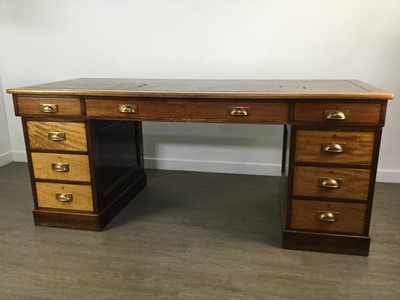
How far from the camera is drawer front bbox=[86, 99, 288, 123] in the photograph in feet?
5.52

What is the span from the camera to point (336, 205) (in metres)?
1.73

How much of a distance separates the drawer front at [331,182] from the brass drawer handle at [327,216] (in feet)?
Answer: 0.26

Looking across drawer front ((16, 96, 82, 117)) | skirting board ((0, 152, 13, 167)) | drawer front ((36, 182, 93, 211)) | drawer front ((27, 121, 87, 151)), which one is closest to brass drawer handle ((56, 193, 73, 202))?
drawer front ((36, 182, 93, 211))

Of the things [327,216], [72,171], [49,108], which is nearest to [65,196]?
[72,171]

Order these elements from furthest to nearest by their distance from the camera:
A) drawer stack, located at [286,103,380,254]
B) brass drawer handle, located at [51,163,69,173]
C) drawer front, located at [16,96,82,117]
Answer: brass drawer handle, located at [51,163,69,173]
drawer front, located at [16,96,82,117]
drawer stack, located at [286,103,380,254]

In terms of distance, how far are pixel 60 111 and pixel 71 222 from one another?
0.62 metres

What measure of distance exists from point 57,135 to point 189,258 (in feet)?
3.06

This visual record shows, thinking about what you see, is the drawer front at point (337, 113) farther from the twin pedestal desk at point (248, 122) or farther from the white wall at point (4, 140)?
the white wall at point (4, 140)

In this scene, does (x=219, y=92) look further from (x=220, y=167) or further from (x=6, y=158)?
(x=6, y=158)

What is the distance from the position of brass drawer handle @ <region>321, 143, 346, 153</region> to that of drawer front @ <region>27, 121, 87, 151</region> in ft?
3.92

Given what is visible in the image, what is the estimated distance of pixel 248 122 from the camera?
171 cm

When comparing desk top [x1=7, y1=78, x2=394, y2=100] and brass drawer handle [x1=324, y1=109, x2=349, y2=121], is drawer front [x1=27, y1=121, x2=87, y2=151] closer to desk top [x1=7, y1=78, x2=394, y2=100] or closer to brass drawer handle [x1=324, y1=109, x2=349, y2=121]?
desk top [x1=7, y1=78, x2=394, y2=100]

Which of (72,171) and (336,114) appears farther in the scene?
(72,171)

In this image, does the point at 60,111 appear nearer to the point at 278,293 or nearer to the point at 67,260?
the point at 67,260
